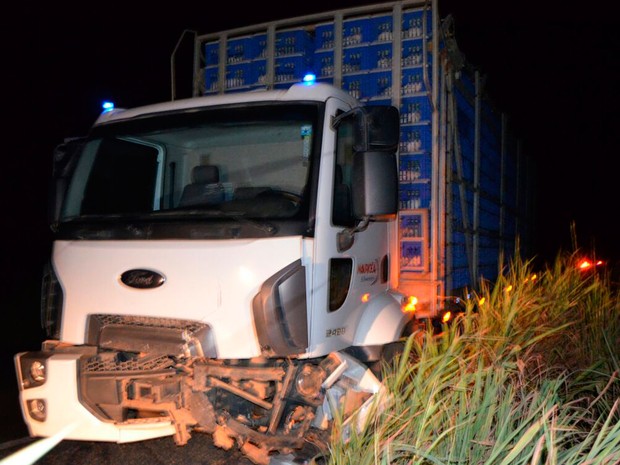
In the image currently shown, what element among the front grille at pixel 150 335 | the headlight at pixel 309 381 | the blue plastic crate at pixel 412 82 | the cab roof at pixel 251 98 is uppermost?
the blue plastic crate at pixel 412 82

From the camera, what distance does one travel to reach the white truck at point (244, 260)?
305 cm

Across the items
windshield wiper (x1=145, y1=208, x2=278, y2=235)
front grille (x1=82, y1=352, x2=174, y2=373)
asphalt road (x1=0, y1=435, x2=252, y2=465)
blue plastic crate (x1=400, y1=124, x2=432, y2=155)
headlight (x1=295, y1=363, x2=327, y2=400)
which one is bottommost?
asphalt road (x1=0, y1=435, x2=252, y2=465)

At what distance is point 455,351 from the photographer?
3447mm

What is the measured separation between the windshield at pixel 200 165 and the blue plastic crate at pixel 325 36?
152 cm

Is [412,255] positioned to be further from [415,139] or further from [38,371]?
[38,371]

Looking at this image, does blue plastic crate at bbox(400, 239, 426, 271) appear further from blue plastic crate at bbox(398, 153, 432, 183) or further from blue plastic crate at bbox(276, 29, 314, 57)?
blue plastic crate at bbox(276, 29, 314, 57)

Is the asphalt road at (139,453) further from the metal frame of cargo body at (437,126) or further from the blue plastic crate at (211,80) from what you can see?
the blue plastic crate at (211,80)

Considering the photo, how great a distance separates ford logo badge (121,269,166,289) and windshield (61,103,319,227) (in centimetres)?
39

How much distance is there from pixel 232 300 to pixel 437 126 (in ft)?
7.84

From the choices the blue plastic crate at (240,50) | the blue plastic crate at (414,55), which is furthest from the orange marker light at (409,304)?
the blue plastic crate at (240,50)

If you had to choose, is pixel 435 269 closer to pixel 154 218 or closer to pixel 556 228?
pixel 154 218

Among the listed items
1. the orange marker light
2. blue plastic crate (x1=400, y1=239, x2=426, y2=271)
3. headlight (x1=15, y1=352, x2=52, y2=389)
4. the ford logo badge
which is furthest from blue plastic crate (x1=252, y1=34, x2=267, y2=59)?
headlight (x1=15, y1=352, x2=52, y2=389)

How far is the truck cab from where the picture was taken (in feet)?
9.95

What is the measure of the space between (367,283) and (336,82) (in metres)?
1.97
